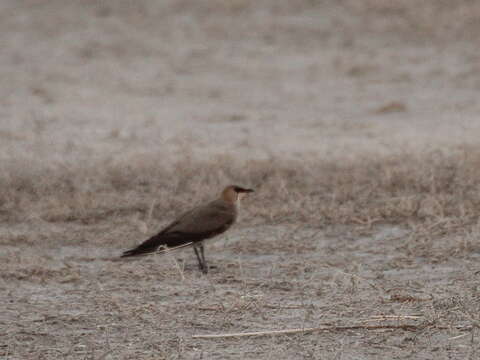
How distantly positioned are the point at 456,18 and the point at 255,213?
11442 millimetres

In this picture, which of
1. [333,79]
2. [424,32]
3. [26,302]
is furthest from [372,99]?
[26,302]

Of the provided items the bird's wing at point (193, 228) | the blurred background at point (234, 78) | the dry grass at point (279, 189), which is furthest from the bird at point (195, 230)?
the blurred background at point (234, 78)

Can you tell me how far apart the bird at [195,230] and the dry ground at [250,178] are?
7.8 inches

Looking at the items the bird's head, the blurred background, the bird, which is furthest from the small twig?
the blurred background

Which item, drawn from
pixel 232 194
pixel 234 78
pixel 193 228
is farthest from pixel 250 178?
pixel 234 78

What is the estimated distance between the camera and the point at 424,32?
17.5 m

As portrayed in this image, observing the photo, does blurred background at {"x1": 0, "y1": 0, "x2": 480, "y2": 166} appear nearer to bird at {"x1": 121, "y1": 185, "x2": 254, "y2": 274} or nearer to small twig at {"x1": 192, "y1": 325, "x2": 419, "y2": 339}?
bird at {"x1": 121, "y1": 185, "x2": 254, "y2": 274}

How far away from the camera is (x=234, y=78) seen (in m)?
15.8

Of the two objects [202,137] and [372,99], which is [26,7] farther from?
[202,137]

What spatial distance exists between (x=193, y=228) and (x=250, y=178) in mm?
2760

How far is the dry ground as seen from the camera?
4875 millimetres

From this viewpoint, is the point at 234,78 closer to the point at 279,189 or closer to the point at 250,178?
the point at 250,178

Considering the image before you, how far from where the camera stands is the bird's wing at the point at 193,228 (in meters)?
5.68

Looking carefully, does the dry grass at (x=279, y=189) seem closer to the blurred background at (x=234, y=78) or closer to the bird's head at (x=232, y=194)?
the blurred background at (x=234, y=78)
